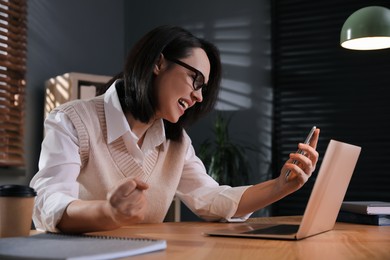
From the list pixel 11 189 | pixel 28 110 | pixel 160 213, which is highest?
pixel 28 110

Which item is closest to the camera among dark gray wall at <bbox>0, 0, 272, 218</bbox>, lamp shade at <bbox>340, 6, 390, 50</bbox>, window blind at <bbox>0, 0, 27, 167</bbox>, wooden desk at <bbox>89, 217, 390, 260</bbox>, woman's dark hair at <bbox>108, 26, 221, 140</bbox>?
wooden desk at <bbox>89, 217, 390, 260</bbox>

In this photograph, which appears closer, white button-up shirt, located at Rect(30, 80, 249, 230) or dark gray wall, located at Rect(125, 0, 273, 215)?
white button-up shirt, located at Rect(30, 80, 249, 230)

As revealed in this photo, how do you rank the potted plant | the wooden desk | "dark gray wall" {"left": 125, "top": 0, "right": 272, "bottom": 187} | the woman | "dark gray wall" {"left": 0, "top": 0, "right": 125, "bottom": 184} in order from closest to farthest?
the wooden desk < the woman < "dark gray wall" {"left": 0, "top": 0, "right": 125, "bottom": 184} < the potted plant < "dark gray wall" {"left": 125, "top": 0, "right": 272, "bottom": 187}

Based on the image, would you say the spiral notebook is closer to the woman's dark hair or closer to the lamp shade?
the woman's dark hair

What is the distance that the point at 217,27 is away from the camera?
4.70m

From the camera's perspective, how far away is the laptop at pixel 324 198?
1.31 meters

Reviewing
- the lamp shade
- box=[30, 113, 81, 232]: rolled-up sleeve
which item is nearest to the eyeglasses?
box=[30, 113, 81, 232]: rolled-up sleeve

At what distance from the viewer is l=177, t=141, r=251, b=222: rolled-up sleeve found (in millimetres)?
1900

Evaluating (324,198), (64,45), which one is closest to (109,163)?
(324,198)

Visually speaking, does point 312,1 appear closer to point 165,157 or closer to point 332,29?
point 332,29

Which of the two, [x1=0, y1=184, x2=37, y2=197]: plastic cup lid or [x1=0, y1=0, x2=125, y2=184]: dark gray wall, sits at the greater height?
[x1=0, y1=0, x2=125, y2=184]: dark gray wall

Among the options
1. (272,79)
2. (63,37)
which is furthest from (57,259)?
(272,79)

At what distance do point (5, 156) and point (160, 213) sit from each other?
2003 mm

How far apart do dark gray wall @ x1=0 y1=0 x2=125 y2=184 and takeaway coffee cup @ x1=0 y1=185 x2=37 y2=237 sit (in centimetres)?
250
